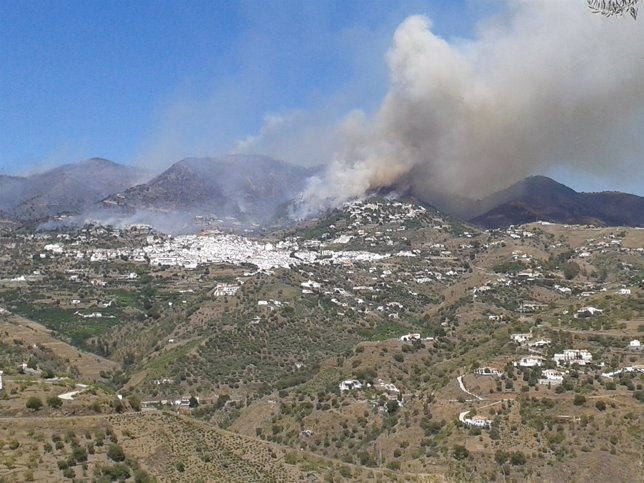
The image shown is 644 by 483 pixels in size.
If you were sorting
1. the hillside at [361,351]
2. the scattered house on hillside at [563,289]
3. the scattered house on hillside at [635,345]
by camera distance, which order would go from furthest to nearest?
the scattered house on hillside at [563,289], the scattered house on hillside at [635,345], the hillside at [361,351]

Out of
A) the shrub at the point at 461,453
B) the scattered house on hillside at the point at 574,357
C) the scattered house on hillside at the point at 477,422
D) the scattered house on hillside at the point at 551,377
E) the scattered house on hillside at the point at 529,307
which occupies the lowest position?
the shrub at the point at 461,453

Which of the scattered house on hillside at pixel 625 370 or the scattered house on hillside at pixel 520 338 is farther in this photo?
the scattered house on hillside at pixel 520 338

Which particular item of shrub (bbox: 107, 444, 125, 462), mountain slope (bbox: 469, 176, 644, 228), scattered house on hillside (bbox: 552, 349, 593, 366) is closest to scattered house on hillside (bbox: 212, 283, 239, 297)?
scattered house on hillside (bbox: 552, 349, 593, 366)

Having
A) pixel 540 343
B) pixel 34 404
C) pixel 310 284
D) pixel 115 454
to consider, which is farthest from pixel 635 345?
pixel 310 284

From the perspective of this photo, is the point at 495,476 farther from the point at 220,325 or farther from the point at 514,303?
the point at 514,303

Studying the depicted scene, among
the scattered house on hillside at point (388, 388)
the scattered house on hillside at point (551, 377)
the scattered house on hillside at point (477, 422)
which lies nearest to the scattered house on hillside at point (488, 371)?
the scattered house on hillside at point (551, 377)

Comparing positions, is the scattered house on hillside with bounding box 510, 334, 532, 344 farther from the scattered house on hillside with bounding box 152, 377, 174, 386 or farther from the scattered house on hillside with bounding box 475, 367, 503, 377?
the scattered house on hillside with bounding box 152, 377, 174, 386

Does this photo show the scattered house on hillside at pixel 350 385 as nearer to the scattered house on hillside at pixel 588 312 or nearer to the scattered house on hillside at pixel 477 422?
the scattered house on hillside at pixel 477 422

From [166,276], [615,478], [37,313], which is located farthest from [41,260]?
[615,478]
